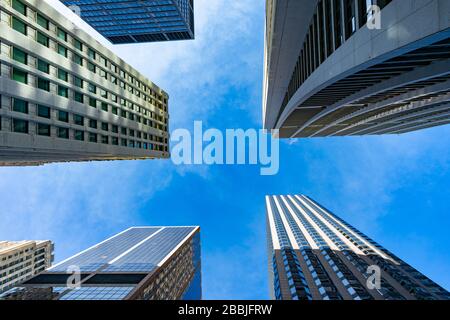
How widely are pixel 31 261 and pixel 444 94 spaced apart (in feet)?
473

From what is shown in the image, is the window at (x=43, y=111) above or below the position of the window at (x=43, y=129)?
above

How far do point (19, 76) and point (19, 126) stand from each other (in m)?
4.18

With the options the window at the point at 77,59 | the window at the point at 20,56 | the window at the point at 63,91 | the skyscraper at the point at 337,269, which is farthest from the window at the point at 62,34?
the skyscraper at the point at 337,269

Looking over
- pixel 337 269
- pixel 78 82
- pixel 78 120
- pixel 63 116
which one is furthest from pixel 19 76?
pixel 337 269

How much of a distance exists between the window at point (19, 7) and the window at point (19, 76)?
5205mm

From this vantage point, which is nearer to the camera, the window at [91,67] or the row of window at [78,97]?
the row of window at [78,97]

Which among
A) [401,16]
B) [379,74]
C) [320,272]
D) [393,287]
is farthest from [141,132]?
[393,287]

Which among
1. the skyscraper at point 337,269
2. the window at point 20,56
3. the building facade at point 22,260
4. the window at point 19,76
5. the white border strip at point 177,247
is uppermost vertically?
the window at point 20,56

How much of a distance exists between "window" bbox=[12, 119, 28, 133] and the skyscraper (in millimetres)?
52300

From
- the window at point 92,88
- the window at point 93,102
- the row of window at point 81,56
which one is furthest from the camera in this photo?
the window at point 92,88

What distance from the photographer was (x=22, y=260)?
10569cm

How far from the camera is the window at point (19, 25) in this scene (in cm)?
2138

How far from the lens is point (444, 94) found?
36.7 metres

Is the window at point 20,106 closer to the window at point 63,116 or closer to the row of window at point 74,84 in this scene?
the row of window at point 74,84
